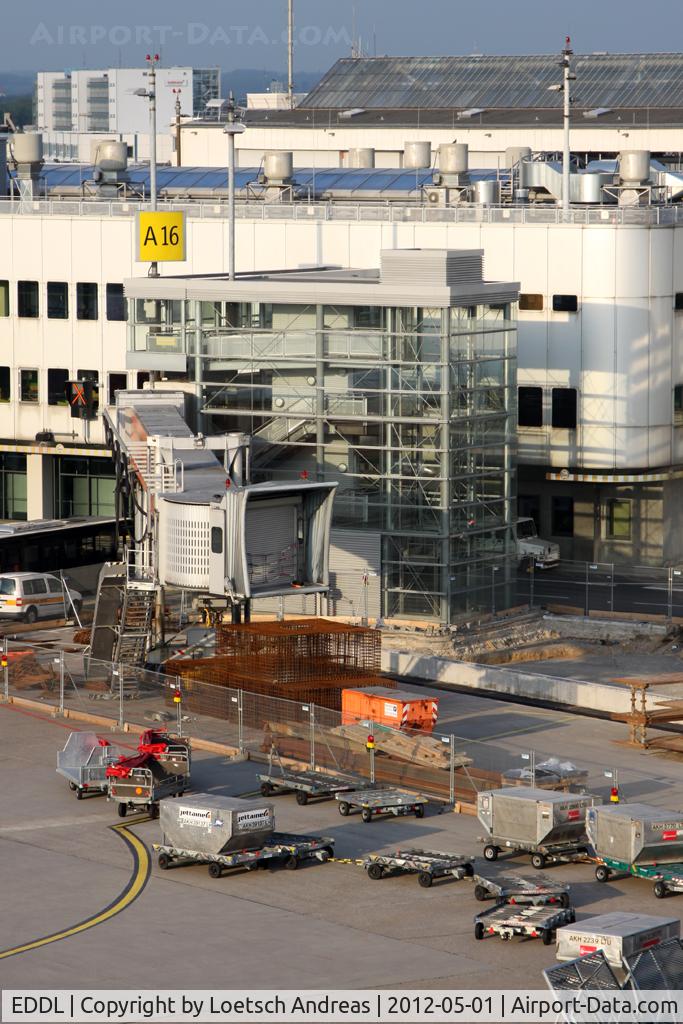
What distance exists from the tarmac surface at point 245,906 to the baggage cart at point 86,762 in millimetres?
439

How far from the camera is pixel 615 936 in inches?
1334

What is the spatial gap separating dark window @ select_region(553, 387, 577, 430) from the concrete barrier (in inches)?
787

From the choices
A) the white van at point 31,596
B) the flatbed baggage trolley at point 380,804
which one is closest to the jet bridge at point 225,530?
the white van at point 31,596

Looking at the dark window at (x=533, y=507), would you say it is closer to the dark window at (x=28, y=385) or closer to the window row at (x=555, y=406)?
the window row at (x=555, y=406)

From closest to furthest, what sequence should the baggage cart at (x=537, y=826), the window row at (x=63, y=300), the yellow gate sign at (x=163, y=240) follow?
the baggage cart at (x=537, y=826), the yellow gate sign at (x=163, y=240), the window row at (x=63, y=300)

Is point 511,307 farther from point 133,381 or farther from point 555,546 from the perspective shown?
point 133,381

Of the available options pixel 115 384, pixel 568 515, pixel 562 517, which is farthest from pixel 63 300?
pixel 568 515

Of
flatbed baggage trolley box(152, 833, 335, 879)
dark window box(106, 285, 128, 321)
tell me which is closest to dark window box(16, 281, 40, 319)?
dark window box(106, 285, 128, 321)

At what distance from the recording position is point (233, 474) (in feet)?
220

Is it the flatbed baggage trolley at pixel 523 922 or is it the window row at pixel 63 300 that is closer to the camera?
the flatbed baggage trolley at pixel 523 922

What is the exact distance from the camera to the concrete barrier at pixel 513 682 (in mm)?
61969

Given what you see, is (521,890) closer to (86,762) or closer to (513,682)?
(86,762)

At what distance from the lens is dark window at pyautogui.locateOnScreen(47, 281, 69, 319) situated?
9225 centimetres

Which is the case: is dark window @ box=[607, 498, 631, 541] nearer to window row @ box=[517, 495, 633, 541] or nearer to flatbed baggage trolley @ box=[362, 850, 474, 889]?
window row @ box=[517, 495, 633, 541]
